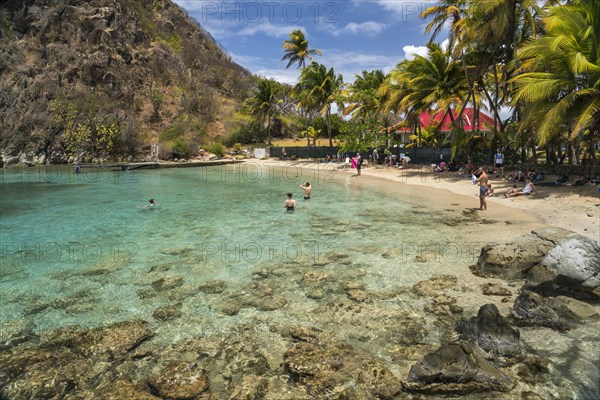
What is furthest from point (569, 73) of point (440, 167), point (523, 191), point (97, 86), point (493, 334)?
point (97, 86)

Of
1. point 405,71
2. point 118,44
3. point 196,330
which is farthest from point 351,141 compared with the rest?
point 118,44

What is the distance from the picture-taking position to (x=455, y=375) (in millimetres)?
5055

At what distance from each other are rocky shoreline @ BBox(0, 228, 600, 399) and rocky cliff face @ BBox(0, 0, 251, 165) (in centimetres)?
4539

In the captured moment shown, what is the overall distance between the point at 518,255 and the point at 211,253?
8.42 m

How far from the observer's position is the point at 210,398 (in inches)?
201

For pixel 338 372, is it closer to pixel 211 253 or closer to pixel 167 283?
pixel 167 283

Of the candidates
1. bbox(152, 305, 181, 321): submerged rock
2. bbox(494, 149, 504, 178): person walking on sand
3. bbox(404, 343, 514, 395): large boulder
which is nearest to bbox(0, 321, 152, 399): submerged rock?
bbox(152, 305, 181, 321): submerged rock

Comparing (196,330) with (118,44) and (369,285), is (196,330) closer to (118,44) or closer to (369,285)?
(369,285)

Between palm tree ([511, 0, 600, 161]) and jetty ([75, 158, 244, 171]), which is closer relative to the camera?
palm tree ([511, 0, 600, 161])

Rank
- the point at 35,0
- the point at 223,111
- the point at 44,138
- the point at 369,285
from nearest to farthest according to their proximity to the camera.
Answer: the point at 369,285
the point at 44,138
the point at 35,0
the point at 223,111

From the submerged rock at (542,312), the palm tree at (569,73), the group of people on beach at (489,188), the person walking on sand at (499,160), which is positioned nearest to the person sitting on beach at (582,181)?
the group of people on beach at (489,188)

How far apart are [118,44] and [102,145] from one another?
20427mm

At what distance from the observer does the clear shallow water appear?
301 inches

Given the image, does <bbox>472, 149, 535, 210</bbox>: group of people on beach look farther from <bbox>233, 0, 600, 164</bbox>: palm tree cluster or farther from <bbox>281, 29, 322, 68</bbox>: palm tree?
<bbox>281, 29, 322, 68</bbox>: palm tree
